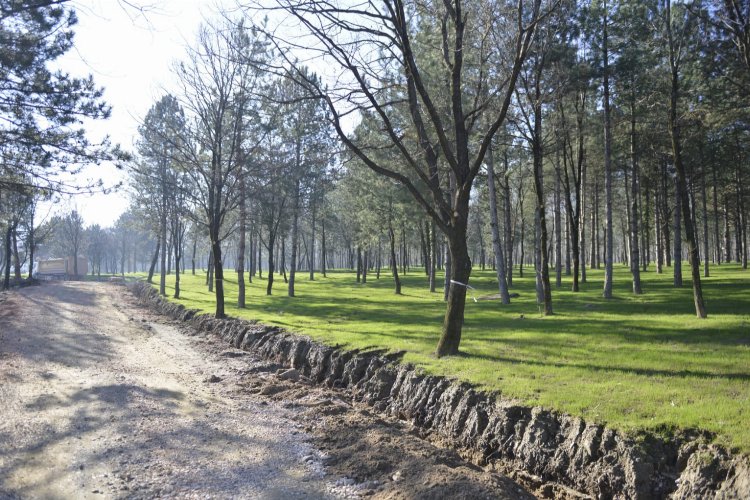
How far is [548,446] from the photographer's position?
594 cm

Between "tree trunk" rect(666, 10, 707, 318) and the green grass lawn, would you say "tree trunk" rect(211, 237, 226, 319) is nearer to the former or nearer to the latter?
the green grass lawn

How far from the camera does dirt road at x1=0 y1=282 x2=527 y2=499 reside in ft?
17.7

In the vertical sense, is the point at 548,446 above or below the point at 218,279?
below

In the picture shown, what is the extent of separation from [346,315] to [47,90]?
37.7 feet

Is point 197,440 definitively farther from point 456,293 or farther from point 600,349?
point 600,349

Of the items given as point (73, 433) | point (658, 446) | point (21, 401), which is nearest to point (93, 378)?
point (21, 401)

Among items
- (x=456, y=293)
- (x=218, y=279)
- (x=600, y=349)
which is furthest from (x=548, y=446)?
(x=218, y=279)

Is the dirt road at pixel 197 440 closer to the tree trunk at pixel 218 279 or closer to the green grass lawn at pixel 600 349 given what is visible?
the green grass lawn at pixel 600 349

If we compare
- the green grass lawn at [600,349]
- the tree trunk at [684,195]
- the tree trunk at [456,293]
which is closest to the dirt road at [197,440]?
the green grass lawn at [600,349]

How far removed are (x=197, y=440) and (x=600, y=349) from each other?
25.2 ft

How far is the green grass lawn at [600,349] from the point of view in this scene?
602cm

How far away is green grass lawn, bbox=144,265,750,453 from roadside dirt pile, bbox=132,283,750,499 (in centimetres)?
24

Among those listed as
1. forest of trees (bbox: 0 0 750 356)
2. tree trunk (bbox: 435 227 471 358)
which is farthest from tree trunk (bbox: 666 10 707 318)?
tree trunk (bbox: 435 227 471 358)

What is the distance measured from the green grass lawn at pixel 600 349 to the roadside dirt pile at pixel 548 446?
241 millimetres
